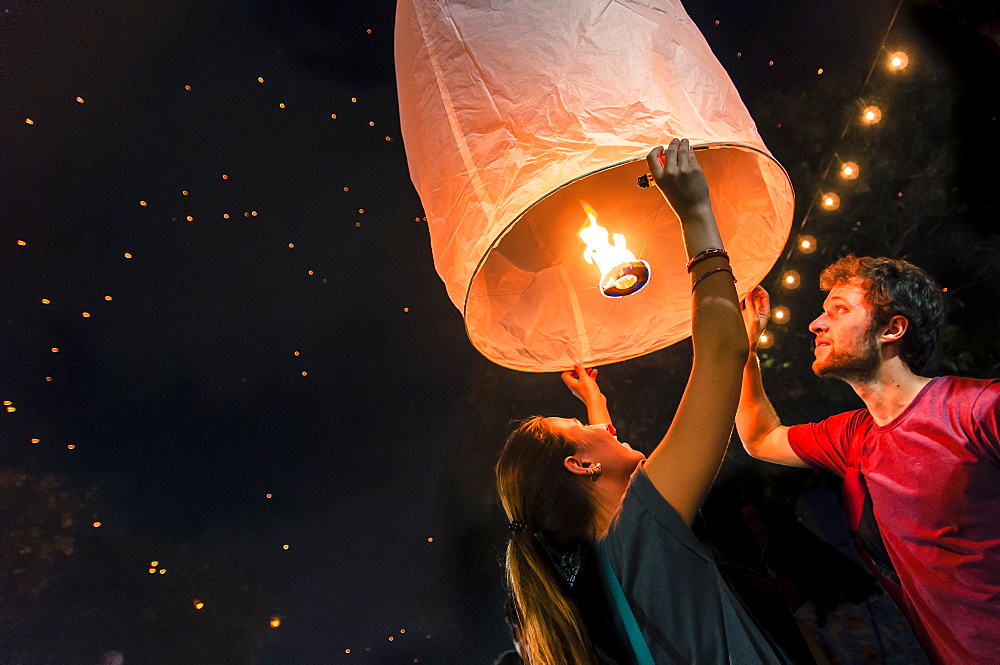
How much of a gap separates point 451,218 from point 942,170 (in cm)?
281

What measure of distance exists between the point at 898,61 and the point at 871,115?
0.26 meters

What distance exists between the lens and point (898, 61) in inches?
105

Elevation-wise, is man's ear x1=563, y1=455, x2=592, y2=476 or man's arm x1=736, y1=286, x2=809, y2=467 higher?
man's ear x1=563, y1=455, x2=592, y2=476

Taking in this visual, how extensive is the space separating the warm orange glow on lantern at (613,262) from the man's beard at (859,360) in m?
0.75

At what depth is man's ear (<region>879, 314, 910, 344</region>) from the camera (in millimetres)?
1633

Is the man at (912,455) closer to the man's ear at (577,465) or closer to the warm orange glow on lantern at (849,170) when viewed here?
the man's ear at (577,465)

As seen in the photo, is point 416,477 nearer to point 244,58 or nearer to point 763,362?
point 763,362

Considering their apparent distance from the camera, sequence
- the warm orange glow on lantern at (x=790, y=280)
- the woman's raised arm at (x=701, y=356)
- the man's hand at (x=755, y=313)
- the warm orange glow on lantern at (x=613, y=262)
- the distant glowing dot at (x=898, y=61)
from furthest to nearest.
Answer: the warm orange glow on lantern at (x=790, y=280), the distant glowing dot at (x=898, y=61), the man's hand at (x=755, y=313), the warm orange glow on lantern at (x=613, y=262), the woman's raised arm at (x=701, y=356)

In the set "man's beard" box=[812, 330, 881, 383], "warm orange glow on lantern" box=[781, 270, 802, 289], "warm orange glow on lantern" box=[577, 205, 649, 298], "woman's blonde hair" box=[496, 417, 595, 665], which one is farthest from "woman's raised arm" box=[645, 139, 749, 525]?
"warm orange glow on lantern" box=[781, 270, 802, 289]

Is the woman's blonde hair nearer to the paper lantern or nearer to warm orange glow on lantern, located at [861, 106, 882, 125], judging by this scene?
the paper lantern

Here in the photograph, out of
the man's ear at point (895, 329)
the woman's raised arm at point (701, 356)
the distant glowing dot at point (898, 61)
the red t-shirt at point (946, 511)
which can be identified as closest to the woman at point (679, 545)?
the woman's raised arm at point (701, 356)

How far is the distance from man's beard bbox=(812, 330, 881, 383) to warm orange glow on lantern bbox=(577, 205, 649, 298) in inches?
29.4

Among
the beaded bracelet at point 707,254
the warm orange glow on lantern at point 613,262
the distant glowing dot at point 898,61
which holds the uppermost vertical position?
the distant glowing dot at point 898,61

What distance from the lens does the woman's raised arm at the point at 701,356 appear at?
98 centimetres
